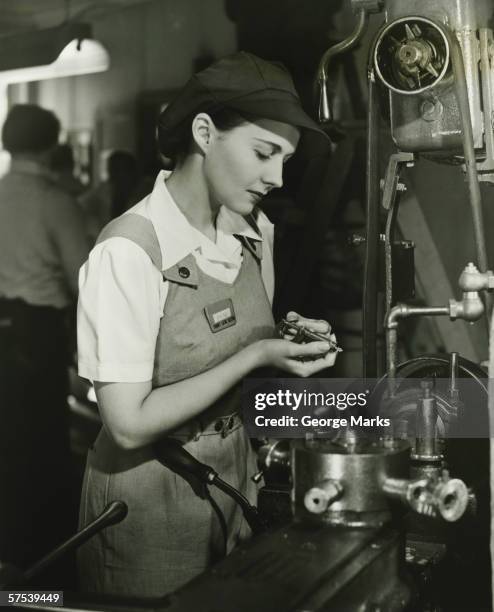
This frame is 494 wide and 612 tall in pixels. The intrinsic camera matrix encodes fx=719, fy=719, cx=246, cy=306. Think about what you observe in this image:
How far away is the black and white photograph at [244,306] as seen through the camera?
3.04 ft

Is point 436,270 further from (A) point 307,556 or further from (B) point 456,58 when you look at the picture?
(A) point 307,556

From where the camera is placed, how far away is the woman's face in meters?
1.33

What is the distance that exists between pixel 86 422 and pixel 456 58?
116cm

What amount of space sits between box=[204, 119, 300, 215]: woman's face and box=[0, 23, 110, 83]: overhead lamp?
1.82 feet

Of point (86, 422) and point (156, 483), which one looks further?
point (86, 422)

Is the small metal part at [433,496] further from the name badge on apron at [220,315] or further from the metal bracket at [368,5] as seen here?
the metal bracket at [368,5]

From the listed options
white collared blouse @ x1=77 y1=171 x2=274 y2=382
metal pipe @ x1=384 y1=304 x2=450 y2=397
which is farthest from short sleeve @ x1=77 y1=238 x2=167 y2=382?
metal pipe @ x1=384 y1=304 x2=450 y2=397

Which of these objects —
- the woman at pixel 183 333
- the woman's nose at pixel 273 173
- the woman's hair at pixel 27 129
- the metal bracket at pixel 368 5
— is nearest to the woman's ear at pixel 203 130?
the woman at pixel 183 333

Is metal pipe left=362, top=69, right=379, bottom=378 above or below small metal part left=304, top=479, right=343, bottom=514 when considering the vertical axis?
above

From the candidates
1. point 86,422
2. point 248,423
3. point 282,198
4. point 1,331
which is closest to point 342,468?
point 248,423

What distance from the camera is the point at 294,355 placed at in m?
1.29

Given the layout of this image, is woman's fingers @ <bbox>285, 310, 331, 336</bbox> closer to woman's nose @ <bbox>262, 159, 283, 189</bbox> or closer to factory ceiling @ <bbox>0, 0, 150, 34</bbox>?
woman's nose @ <bbox>262, 159, 283, 189</bbox>

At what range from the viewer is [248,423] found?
1.44 metres

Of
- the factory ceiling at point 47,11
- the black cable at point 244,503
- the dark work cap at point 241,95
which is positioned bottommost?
the black cable at point 244,503
